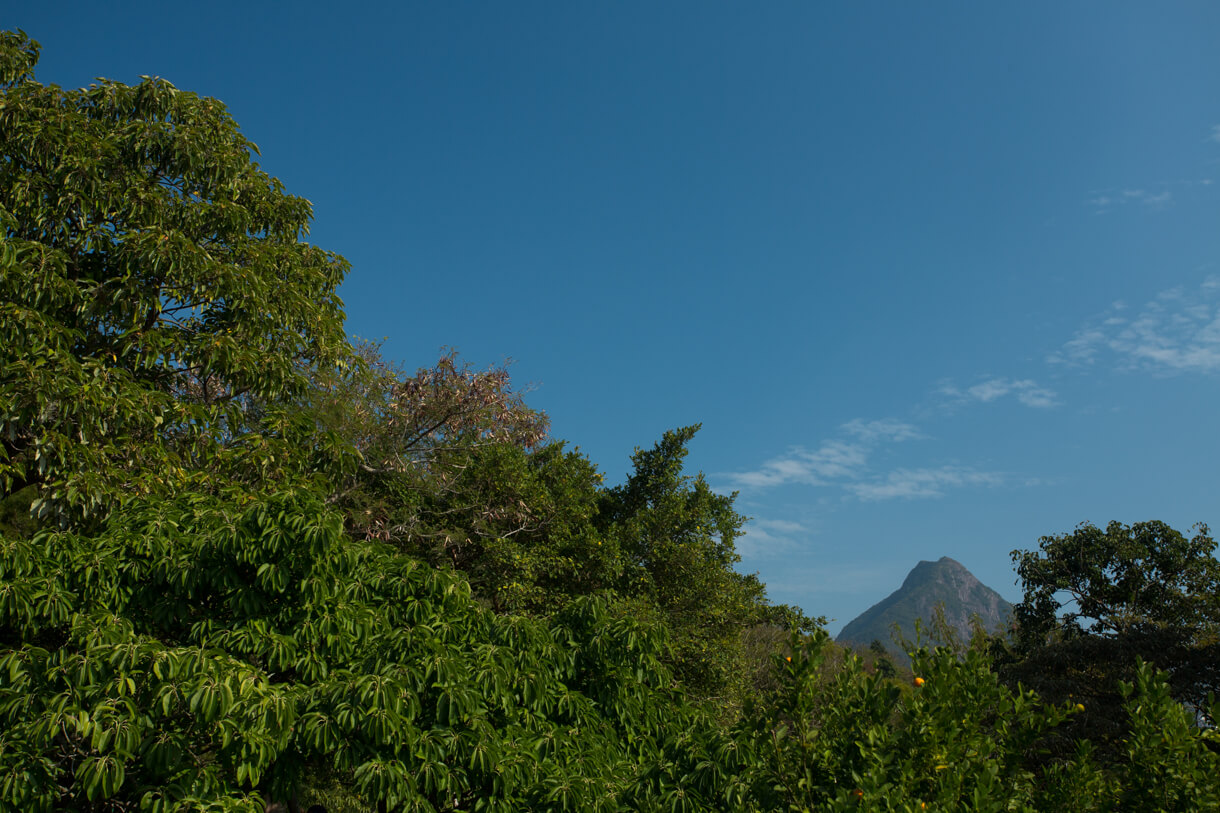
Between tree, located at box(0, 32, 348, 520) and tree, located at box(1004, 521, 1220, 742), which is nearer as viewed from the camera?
tree, located at box(0, 32, 348, 520)

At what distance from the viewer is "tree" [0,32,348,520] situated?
7891 millimetres

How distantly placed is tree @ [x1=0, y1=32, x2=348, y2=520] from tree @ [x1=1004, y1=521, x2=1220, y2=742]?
15.7m

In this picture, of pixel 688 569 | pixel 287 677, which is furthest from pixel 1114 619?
pixel 287 677

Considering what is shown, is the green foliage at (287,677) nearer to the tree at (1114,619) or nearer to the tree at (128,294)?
the tree at (128,294)

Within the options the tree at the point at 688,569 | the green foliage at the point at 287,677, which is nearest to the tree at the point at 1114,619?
the tree at the point at 688,569

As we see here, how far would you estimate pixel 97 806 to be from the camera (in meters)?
6.33

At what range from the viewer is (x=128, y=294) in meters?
8.75

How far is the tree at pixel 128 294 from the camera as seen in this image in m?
7.89

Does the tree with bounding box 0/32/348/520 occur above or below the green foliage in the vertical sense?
above

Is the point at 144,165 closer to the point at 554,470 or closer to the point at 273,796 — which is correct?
the point at 273,796

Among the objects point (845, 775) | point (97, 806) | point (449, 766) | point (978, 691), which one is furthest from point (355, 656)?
point (978, 691)

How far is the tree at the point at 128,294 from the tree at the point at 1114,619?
15678mm

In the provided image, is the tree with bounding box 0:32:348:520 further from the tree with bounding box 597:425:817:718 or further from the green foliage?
the tree with bounding box 597:425:817:718

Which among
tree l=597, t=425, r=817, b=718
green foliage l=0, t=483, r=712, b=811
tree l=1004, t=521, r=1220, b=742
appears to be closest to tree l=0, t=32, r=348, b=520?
green foliage l=0, t=483, r=712, b=811
